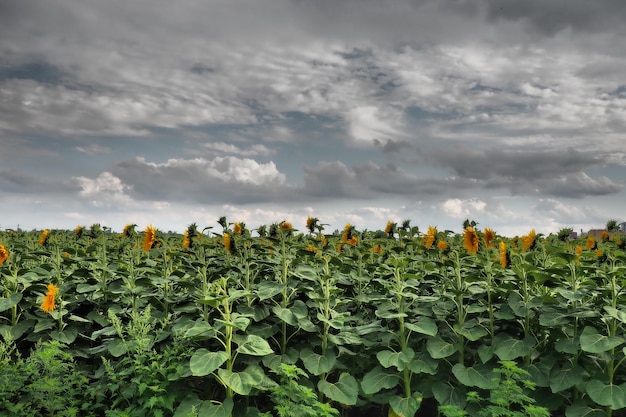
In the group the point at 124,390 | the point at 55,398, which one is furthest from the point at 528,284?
the point at 55,398

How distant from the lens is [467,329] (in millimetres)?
5562

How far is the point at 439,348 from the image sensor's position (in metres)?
5.54

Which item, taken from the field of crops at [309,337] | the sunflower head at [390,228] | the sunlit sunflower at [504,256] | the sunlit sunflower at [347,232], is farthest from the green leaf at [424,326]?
the sunflower head at [390,228]

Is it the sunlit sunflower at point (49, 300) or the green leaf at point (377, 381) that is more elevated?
the sunlit sunflower at point (49, 300)

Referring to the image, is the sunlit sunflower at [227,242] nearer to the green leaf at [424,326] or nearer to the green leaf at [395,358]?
the green leaf at [395,358]

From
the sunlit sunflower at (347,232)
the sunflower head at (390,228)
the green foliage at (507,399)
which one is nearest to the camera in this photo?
the green foliage at (507,399)

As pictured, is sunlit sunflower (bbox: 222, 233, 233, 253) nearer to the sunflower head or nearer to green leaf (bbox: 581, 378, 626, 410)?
the sunflower head

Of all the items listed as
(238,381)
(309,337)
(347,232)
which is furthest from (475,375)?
(347,232)

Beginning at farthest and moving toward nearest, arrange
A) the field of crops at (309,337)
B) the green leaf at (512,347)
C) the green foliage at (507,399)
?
1. the green leaf at (512,347)
2. the field of crops at (309,337)
3. the green foliage at (507,399)

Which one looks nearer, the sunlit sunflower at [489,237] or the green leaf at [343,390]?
the green leaf at [343,390]

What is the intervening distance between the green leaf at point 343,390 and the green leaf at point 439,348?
0.77 meters

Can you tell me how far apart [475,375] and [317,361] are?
1.43 meters

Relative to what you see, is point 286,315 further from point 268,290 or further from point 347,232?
point 347,232

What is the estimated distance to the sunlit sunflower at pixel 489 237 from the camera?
586 cm
